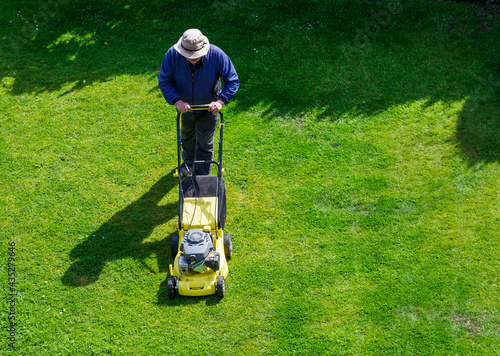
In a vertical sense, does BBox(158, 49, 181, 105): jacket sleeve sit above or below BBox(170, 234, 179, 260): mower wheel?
above

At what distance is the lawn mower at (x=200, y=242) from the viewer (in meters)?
5.29

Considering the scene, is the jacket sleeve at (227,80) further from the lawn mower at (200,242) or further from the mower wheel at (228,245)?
the mower wheel at (228,245)

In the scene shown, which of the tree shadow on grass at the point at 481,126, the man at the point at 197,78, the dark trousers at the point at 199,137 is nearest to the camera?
the man at the point at 197,78

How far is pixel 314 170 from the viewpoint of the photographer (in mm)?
6973

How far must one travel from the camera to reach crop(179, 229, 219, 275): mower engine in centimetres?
524

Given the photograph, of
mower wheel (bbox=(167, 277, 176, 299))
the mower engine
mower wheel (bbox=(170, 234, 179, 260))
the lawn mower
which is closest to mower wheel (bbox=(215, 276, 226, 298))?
the lawn mower

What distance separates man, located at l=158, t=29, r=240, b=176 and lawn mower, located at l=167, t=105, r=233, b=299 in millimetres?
217

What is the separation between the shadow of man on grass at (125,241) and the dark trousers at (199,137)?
63cm

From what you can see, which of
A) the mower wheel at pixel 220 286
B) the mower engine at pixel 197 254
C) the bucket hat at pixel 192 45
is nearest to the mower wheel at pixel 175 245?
the mower engine at pixel 197 254

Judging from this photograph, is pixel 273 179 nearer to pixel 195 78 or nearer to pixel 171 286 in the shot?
pixel 195 78

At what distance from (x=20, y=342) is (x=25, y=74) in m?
5.05

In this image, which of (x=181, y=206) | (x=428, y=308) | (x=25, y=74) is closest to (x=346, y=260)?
(x=428, y=308)

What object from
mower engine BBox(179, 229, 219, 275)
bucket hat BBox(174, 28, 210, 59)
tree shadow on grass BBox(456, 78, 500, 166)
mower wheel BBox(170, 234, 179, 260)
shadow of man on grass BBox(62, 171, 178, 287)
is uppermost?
bucket hat BBox(174, 28, 210, 59)

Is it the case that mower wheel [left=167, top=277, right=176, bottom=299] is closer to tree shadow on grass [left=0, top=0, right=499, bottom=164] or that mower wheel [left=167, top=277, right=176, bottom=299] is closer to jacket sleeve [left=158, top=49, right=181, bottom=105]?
jacket sleeve [left=158, top=49, right=181, bottom=105]
